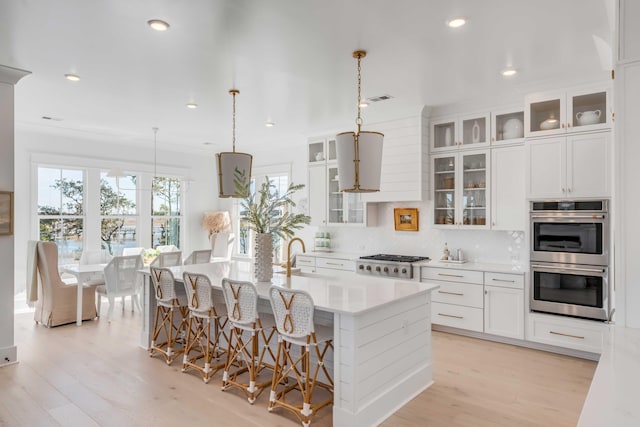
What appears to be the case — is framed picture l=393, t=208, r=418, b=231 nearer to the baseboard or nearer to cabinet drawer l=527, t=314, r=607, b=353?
cabinet drawer l=527, t=314, r=607, b=353

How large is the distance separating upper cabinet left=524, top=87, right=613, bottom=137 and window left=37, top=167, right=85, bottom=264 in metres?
6.58

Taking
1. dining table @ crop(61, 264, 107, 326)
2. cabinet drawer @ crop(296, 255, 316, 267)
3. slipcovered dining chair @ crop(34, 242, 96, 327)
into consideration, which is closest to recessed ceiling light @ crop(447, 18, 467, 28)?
cabinet drawer @ crop(296, 255, 316, 267)

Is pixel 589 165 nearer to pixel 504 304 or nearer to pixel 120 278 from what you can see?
pixel 504 304

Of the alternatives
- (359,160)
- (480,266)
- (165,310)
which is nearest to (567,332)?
(480,266)

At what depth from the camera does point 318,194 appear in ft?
20.9

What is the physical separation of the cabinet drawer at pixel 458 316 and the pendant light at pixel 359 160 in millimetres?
2455

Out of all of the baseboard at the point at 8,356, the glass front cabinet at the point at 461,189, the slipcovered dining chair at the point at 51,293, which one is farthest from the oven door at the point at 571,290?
the slipcovered dining chair at the point at 51,293

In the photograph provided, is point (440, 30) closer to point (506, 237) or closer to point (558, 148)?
point (558, 148)

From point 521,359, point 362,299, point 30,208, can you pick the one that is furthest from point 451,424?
point 30,208

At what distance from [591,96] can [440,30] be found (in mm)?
2081

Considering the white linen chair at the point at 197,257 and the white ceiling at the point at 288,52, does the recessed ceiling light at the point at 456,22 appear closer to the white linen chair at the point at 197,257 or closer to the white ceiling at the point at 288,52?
the white ceiling at the point at 288,52

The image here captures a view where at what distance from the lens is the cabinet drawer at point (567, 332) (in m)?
3.93

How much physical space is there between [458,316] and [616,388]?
368 centimetres

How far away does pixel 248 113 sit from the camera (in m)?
5.32
